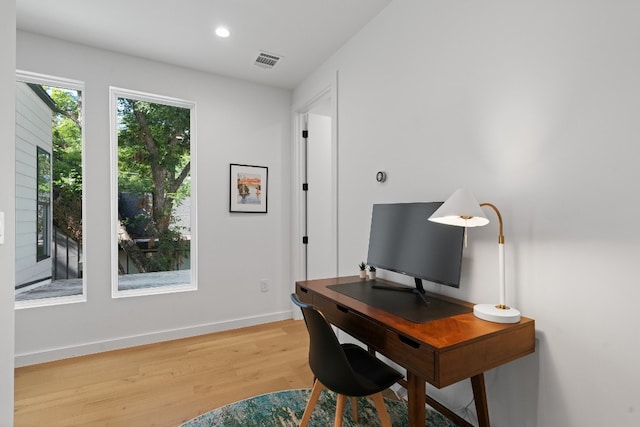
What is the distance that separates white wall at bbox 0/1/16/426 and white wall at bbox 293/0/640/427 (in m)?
2.07

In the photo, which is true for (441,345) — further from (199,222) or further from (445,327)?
(199,222)

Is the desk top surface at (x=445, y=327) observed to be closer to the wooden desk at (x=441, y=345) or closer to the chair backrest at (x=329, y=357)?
the wooden desk at (x=441, y=345)

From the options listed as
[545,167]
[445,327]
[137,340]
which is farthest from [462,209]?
[137,340]

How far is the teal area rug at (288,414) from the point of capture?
188 cm

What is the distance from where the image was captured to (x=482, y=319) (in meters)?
1.48

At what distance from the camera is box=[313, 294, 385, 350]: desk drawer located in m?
1.52

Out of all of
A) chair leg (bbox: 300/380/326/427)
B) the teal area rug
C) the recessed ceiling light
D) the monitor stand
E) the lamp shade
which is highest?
the recessed ceiling light

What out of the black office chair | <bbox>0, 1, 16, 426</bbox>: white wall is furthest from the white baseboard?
the black office chair

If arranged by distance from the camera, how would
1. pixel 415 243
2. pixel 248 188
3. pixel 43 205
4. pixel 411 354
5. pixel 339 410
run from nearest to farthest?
pixel 411 354
pixel 339 410
pixel 415 243
pixel 43 205
pixel 248 188

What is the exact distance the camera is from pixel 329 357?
4.79ft

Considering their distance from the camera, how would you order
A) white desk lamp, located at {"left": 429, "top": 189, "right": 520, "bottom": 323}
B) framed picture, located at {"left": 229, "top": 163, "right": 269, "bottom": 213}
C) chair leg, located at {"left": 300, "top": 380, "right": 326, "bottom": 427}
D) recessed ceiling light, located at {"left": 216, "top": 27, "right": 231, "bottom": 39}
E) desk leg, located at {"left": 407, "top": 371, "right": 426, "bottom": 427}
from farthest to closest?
framed picture, located at {"left": 229, "top": 163, "right": 269, "bottom": 213} < recessed ceiling light, located at {"left": 216, "top": 27, "right": 231, "bottom": 39} < chair leg, located at {"left": 300, "top": 380, "right": 326, "bottom": 427} < white desk lamp, located at {"left": 429, "top": 189, "right": 520, "bottom": 323} < desk leg, located at {"left": 407, "top": 371, "right": 426, "bottom": 427}

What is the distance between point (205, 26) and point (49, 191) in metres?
1.97

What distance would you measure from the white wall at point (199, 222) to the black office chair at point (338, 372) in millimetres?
2045

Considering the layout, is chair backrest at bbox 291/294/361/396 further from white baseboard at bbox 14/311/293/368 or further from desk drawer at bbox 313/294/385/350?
white baseboard at bbox 14/311/293/368
